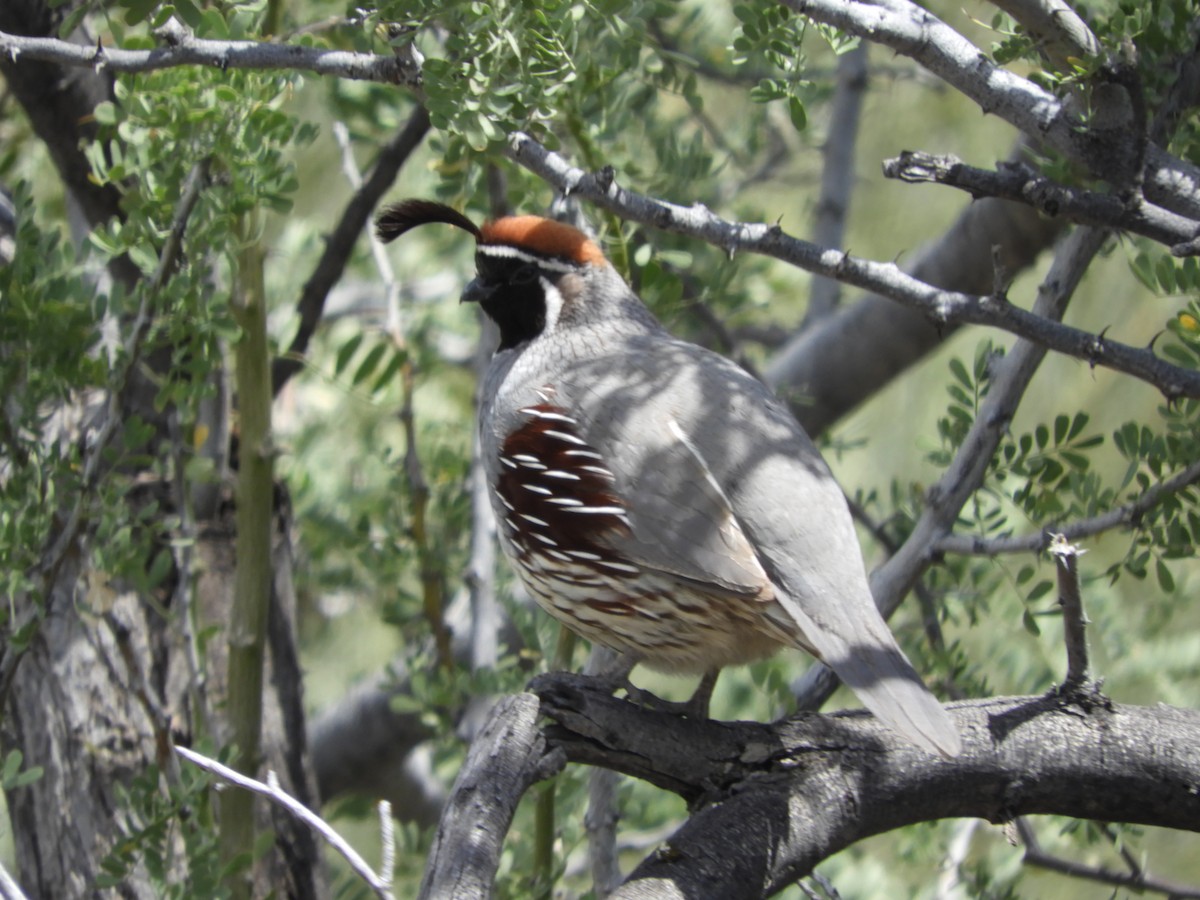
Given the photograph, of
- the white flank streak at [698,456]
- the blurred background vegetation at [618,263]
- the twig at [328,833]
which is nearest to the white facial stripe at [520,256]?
the blurred background vegetation at [618,263]

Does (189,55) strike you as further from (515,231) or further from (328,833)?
(328,833)

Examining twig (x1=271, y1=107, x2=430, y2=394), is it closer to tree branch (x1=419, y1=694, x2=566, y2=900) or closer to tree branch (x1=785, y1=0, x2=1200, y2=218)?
tree branch (x1=785, y1=0, x2=1200, y2=218)

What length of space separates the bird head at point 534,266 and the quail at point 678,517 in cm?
25

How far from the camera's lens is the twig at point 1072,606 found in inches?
70.1

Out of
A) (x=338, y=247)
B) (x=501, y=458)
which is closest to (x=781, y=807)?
(x=501, y=458)

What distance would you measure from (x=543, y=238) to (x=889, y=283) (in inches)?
42.9

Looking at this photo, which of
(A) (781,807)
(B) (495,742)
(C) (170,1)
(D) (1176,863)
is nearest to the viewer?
(B) (495,742)

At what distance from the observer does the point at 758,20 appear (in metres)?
2.35

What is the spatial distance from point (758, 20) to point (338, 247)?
151cm

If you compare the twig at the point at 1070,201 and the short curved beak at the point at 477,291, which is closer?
the twig at the point at 1070,201

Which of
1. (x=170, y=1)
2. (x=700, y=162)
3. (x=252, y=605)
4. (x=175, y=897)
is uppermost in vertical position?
(x=170, y=1)

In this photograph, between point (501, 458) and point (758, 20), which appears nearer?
point (758, 20)

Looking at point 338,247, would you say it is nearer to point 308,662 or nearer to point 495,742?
point 495,742

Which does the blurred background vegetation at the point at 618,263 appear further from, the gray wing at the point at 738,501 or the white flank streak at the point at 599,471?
the white flank streak at the point at 599,471
